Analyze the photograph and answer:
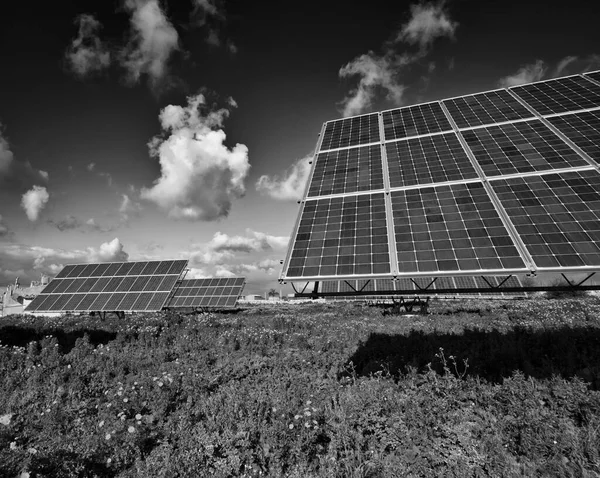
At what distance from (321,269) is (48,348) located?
48.9 ft

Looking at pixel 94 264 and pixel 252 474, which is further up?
pixel 94 264

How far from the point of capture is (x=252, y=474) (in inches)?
238

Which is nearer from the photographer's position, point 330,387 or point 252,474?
point 252,474

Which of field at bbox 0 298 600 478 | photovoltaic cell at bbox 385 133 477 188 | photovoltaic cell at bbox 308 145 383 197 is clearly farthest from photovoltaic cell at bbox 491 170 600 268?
photovoltaic cell at bbox 308 145 383 197

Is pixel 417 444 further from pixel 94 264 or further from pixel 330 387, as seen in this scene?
pixel 94 264

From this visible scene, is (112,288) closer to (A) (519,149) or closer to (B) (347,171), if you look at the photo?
(B) (347,171)

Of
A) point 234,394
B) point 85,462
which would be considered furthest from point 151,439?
point 234,394

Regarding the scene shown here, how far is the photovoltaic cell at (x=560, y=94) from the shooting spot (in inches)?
523

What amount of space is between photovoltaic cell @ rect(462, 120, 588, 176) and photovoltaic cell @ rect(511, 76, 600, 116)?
A: 2.05 m

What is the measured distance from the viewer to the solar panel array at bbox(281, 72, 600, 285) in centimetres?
764

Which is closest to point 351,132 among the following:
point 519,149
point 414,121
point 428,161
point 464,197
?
point 414,121

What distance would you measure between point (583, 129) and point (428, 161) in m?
5.85

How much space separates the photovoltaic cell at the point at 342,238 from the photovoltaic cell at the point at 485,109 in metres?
8.12

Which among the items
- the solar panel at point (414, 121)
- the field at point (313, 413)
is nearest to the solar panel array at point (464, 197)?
the solar panel at point (414, 121)
